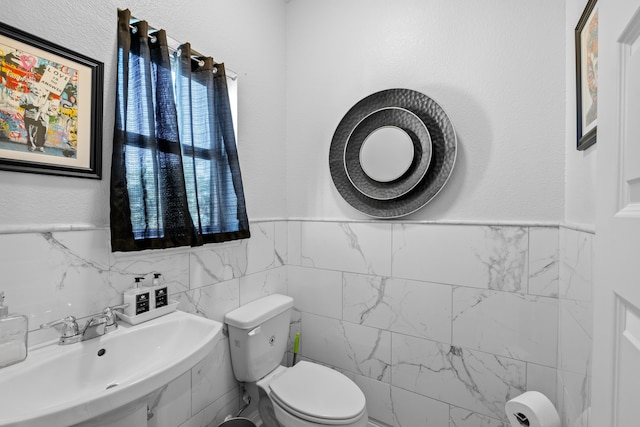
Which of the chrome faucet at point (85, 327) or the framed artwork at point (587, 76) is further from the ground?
the framed artwork at point (587, 76)

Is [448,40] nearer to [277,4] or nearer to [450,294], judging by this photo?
[277,4]

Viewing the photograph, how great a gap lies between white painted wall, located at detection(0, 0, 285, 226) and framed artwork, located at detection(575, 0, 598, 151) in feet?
4.90

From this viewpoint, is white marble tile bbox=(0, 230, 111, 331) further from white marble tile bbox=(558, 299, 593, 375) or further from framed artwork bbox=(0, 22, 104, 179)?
white marble tile bbox=(558, 299, 593, 375)

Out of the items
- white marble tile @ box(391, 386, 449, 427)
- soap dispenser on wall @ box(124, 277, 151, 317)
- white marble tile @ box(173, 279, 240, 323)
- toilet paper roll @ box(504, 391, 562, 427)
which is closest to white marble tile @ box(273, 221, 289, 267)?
white marble tile @ box(173, 279, 240, 323)

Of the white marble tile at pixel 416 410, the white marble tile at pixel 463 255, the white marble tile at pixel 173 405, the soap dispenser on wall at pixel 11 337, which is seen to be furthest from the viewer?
the white marble tile at pixel 416 410

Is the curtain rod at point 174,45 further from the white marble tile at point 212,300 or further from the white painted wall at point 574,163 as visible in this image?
the white painted wall at point 574,163

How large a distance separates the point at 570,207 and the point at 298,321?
5.15 feet

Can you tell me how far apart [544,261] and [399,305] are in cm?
70

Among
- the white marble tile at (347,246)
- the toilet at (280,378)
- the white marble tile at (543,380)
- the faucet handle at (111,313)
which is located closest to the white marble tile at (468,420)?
the white marble tile at (543,380)

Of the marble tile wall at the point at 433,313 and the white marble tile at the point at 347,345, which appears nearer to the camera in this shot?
the marble tile wall at the point at 433,313

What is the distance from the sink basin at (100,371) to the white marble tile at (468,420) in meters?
1.24

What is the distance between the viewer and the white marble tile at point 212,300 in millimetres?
1355

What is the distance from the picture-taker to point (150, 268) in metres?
1.22

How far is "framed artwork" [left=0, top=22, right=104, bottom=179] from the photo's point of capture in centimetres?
88
